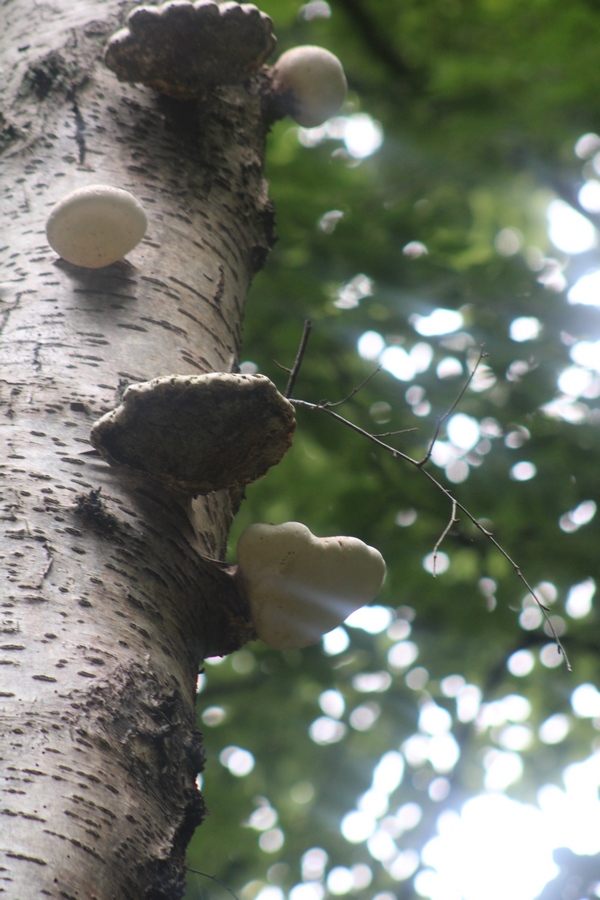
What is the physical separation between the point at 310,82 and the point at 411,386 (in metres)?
1.81

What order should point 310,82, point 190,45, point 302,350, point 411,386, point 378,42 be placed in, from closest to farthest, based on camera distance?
point 302,350, point 190,45, point 310,82, point 411,386, point 378,42

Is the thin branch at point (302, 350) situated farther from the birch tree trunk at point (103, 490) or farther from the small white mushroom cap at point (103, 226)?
the small white mushroom cap at point (103, 226)

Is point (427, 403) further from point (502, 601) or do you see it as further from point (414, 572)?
point (502, 601)

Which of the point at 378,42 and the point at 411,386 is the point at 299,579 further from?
the point at 378,42

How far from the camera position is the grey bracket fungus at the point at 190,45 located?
2.07 meters

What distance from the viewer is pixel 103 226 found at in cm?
176

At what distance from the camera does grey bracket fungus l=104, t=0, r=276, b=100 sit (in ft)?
6.80

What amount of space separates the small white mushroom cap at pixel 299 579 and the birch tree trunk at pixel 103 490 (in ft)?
0.19

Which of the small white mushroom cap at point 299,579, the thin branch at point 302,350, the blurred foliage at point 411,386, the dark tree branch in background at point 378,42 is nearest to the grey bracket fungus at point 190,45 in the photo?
the thin branch at point 302,350

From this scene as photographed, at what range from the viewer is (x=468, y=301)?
4.15 meters

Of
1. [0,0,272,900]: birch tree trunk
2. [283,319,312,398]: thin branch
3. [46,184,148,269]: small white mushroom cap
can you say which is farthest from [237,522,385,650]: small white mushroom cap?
[46,184,148,269]: small white mushroom cap

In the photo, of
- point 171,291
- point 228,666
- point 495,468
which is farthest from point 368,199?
point 228,666

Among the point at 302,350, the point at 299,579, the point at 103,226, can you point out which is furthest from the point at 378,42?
the point at 299,579

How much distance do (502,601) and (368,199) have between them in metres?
2.25
